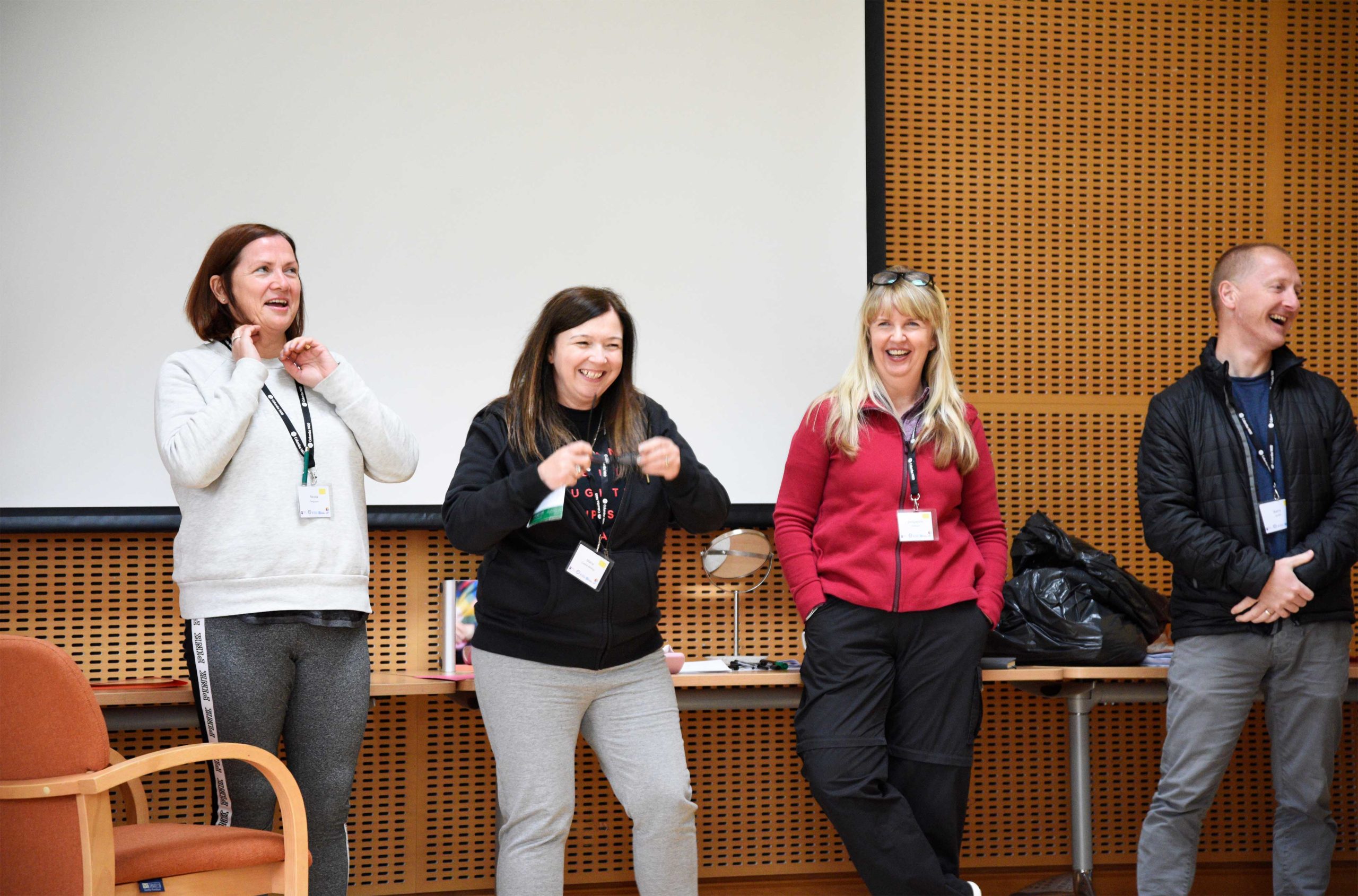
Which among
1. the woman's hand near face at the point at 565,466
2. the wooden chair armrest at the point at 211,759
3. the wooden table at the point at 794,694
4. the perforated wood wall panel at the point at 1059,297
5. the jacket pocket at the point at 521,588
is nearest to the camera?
the wooden chair armrest at the point at 211,759

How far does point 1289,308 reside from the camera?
3111mm

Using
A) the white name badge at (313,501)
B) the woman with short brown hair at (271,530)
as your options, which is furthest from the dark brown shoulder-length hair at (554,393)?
the white name badge at (313,501)

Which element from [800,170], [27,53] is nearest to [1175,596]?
[800,170]

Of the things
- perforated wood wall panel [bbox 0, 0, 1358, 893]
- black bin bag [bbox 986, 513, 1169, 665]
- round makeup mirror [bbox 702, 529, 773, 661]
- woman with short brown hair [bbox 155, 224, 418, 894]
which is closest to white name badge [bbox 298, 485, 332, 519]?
woman with short brown hair [bbox 155, 224, 418, 894]

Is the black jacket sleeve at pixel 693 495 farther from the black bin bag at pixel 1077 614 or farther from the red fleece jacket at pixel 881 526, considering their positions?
the black bin bag at pixel 1077 614

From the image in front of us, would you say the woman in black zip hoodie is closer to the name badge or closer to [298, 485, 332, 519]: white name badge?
the name badge

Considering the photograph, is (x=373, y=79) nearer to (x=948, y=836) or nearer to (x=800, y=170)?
(x=800, y=170)

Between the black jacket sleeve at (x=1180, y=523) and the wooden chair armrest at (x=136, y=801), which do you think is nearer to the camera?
the wooden chair armrest at (x=136, y=801)

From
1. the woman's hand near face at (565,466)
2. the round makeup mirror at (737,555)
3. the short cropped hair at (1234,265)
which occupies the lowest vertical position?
the round makeup mirror at (737,555)

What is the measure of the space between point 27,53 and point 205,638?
2151 millimetres

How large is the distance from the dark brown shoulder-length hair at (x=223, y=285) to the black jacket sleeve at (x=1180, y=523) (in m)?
2.33

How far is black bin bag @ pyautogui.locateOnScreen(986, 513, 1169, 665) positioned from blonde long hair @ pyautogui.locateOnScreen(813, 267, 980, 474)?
23.9 inches

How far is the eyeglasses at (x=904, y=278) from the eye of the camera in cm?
306

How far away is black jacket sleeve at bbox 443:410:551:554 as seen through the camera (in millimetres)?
2396
